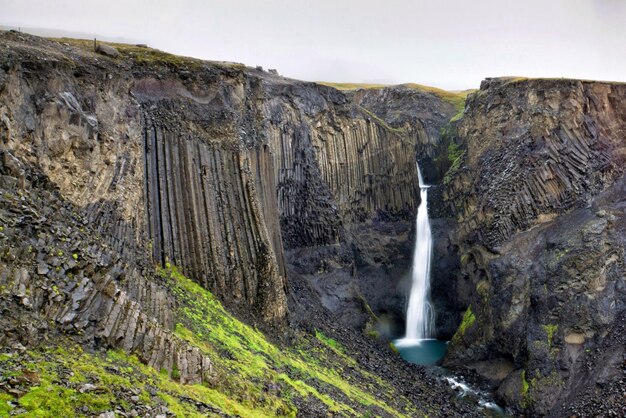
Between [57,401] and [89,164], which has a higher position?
[89,164]

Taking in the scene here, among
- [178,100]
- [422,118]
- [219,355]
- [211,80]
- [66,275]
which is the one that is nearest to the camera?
[66,275]

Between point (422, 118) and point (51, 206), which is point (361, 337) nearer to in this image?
point (51, 206)

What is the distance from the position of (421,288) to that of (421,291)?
27 centimetres

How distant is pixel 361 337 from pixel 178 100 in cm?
1840

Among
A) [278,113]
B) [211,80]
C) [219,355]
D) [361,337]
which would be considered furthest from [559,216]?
[219,355]

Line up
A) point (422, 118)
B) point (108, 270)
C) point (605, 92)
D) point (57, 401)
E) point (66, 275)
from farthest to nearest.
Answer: point (422, 118), point (605, 92), point (108, 270), point (66, 275), point (57, 401)

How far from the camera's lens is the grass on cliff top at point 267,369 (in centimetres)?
1658

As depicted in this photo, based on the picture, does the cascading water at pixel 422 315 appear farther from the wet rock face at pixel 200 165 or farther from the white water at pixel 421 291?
the wet rock face at pixel 200 165

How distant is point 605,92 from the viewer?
37.5 m

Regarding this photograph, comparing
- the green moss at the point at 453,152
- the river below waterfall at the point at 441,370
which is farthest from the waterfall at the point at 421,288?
the green moss at the point at 453,152

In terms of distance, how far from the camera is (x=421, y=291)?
45.5m

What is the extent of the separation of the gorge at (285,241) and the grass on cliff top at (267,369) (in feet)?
0.40

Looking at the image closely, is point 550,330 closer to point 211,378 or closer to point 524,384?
point 524,384

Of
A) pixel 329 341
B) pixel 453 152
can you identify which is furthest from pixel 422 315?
pixel 329 341
